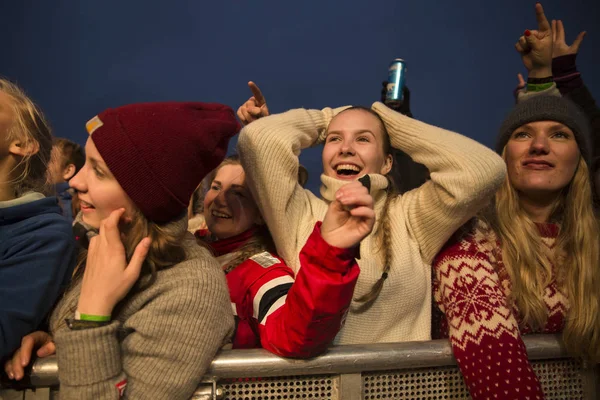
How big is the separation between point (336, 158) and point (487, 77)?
94.0 feet

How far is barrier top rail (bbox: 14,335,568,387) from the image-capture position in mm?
966

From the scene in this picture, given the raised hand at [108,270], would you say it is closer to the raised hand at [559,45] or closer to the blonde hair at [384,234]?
the blonde hair at [384,234]

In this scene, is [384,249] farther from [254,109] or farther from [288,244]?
[254,109]

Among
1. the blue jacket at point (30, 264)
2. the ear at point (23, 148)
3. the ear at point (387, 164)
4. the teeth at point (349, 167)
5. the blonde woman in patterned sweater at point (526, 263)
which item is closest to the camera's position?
the blue jacket at point (30, 264)

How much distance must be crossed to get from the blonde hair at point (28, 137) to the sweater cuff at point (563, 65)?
2.16m

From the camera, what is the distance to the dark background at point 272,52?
65.6ft

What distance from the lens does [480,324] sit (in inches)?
48.6

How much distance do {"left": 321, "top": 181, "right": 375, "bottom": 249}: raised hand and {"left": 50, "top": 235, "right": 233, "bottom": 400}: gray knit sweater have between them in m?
0.32

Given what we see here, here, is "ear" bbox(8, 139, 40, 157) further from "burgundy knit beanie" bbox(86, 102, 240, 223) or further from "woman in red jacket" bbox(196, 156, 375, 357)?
"woman in red jacket" bbox(196, 156, 375, 357)

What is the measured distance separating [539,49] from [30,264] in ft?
6.33

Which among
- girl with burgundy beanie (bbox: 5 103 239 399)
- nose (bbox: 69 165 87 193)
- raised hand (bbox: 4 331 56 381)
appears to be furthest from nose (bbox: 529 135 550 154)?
raised hand (bbox: 4 331 56 381)

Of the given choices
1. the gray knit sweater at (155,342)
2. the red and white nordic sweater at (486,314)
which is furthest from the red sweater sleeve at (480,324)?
the gray knit sweater at (155,342)

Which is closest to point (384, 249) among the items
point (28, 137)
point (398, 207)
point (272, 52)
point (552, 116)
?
point (398, 207)

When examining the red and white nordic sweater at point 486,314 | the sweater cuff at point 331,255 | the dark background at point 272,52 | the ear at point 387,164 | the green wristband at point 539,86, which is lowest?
the dark background at point 272,52
